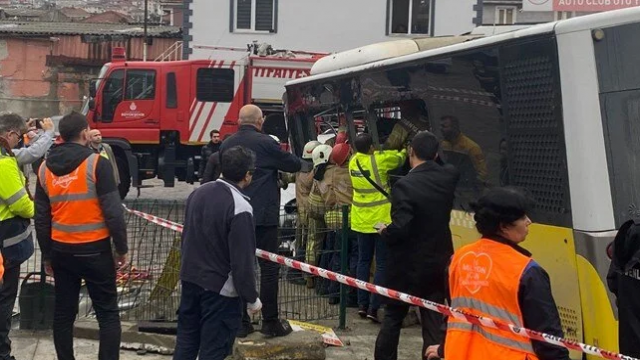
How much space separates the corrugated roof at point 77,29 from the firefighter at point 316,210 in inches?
1021

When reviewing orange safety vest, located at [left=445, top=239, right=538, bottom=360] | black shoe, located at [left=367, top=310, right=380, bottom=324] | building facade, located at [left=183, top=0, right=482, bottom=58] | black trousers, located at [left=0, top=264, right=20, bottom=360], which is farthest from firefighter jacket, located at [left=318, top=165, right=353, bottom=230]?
building facade, located at [left=183, top=0, right=482, bottom=58]

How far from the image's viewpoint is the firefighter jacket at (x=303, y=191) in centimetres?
1063

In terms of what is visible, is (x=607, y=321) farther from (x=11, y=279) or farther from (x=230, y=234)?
(x=11, y=279)

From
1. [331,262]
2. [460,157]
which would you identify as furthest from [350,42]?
[460,157]

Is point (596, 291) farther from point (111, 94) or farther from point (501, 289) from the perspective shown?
point (111, 94)

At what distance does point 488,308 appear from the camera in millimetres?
3896

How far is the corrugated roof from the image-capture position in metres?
36.1

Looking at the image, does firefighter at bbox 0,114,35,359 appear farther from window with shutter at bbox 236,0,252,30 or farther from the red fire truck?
window with shutter at bbox 236,0,252,30

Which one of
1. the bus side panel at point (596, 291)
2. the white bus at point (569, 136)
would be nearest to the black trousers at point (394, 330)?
the white bus at point (569, 136)

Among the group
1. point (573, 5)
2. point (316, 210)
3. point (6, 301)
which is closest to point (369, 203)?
point (316, 210)

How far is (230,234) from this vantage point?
220 inches

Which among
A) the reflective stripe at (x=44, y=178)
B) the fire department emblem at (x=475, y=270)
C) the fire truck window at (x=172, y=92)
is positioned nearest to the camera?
the fire department emblem at (x=475, y=270)

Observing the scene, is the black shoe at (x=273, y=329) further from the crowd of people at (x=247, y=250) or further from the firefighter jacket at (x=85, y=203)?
the firefighter jacket at (x=85, y=203)

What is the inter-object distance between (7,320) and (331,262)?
12.2ft
